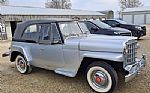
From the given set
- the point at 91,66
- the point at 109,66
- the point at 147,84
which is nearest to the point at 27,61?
the point at 91,66

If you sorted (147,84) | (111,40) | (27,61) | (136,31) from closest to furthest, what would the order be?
(111,40) → (147,84) → (27,61) → (136,31)

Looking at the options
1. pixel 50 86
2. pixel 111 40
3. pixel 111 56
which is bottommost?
pixel 50 86

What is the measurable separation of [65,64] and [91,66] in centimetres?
83

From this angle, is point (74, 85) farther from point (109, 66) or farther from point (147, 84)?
point (147, 84)

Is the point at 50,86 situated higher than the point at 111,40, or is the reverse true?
the point at 111,40

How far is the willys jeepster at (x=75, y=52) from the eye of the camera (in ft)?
16.0

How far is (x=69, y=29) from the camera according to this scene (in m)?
6.10

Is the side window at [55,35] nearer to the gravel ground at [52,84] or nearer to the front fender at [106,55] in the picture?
the front fender at [106,55]

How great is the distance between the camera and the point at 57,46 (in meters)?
5.78

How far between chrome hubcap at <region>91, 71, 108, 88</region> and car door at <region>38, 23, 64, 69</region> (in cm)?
101

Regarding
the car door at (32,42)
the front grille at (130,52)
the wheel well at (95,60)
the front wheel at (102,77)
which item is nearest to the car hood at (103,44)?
the front grille at (130,52)

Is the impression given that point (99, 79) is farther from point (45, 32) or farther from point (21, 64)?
point (21, 64)

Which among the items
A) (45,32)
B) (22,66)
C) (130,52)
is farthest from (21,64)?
(130,52)

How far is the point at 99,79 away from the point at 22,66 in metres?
3.01
